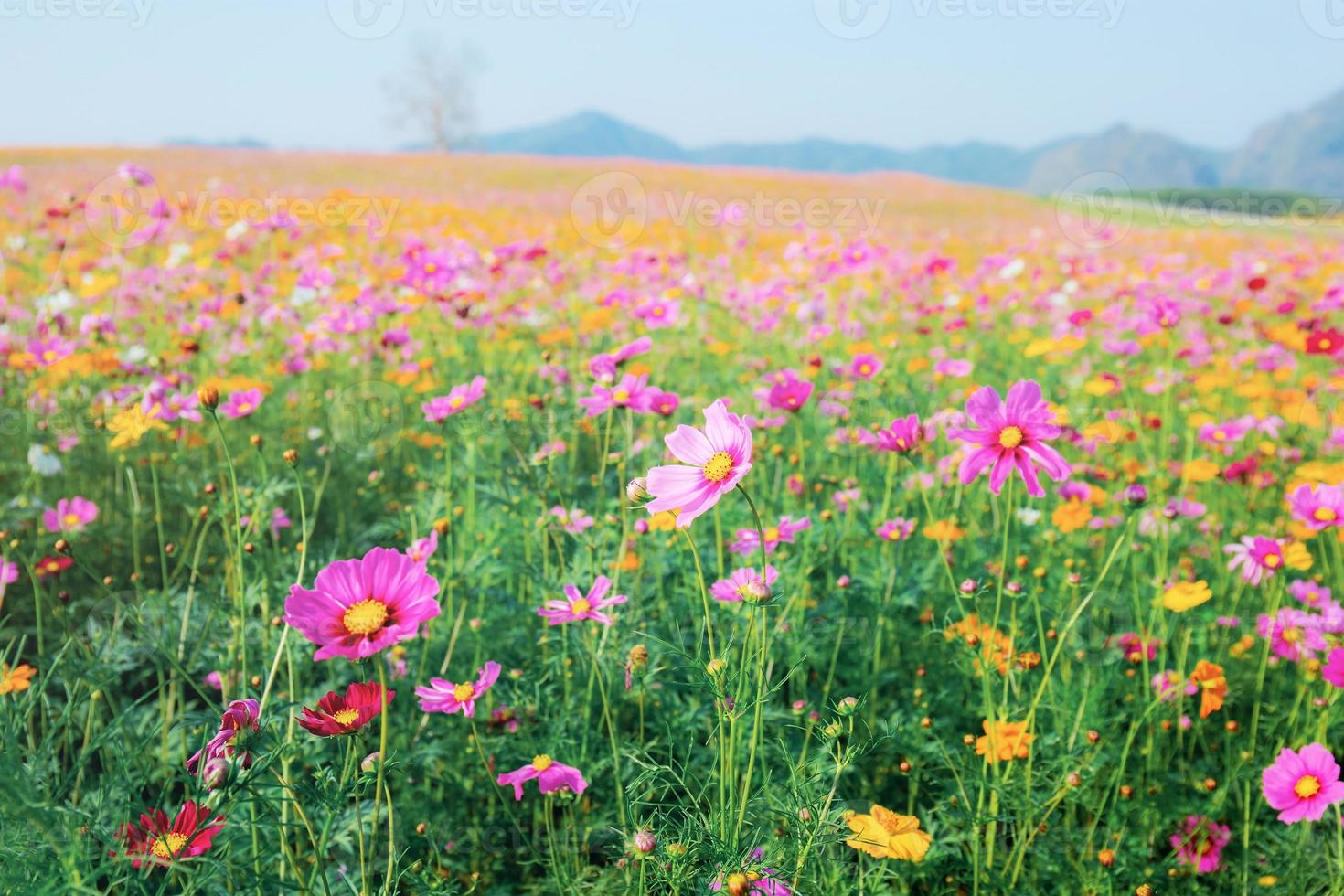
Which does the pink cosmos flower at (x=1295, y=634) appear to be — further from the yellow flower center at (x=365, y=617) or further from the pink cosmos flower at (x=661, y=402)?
the yellow flower center at (x=365, y=617)

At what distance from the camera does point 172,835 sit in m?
0.92

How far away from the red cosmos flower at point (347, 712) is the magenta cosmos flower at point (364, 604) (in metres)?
0.04

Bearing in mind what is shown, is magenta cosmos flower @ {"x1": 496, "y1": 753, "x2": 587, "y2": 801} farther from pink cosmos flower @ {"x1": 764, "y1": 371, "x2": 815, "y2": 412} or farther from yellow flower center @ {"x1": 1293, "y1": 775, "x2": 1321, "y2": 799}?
yellow flower center @ {"x1": 1293, "y1": 775, "x2": 1321, "y2": 799}

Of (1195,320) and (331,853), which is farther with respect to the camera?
(1195,320)

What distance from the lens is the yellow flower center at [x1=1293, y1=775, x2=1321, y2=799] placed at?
1.17 meters

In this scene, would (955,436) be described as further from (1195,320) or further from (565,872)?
(1195,320)

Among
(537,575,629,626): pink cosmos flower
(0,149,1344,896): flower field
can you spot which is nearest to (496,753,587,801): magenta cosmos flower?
(0,149,1344,896): flower field

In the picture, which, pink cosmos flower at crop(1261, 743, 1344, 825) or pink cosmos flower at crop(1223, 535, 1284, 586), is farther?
pink cosmos flower at crop(1223, 535, 1284, 586)

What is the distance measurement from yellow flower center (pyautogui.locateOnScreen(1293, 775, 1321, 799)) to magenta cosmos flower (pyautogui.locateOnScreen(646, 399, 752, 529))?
0.95m

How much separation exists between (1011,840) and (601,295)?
9.24 ft

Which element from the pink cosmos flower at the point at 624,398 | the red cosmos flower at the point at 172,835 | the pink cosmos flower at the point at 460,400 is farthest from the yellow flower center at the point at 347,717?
the pink cosmos flower at the point at 460,400

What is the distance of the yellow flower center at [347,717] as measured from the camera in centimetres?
86

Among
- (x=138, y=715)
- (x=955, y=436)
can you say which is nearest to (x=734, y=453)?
(x=955, y=436)

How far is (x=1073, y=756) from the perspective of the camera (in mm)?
1299
